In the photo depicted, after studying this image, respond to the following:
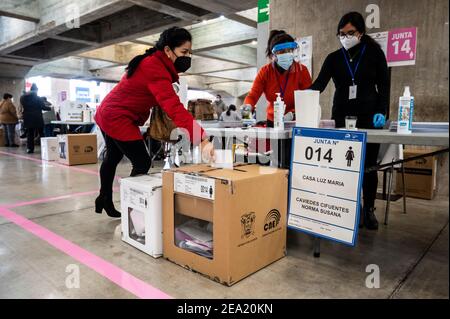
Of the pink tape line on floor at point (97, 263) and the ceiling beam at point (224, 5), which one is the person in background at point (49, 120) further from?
the pink tape line on floor at point (97, 263)

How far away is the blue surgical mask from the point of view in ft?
7.32

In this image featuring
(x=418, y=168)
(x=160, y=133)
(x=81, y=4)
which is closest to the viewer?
(x=160, y=133)

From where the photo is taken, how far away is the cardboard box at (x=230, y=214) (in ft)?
4.59

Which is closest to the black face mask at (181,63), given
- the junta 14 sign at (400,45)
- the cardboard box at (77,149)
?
the junta 14 sign at (400,45)

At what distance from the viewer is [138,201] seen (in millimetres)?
1767

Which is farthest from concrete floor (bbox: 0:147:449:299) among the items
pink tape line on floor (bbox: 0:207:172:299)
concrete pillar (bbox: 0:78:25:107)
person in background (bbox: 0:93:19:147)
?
concrete pillar (bbox: 0:78:25:107)

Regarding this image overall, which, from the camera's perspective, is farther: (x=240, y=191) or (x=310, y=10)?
(x=310, y=10)

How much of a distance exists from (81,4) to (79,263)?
5.04m

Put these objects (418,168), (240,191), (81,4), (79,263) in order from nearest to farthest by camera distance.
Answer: (240,191)
(79,263)
(418,168)
(81,4)

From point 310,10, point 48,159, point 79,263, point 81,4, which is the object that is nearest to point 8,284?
point 79,263

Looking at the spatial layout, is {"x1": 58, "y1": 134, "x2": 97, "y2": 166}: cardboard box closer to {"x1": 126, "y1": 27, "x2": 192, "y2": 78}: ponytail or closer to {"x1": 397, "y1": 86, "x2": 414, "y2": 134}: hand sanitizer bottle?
{"x1": 126, "y1": 27, "x2": 192, "y2": 78}: ponytail

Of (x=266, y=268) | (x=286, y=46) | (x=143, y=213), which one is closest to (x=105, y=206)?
(x=143, y=213)

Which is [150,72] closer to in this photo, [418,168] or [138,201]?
[138,201]

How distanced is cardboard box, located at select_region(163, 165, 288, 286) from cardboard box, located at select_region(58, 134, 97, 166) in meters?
4.08
